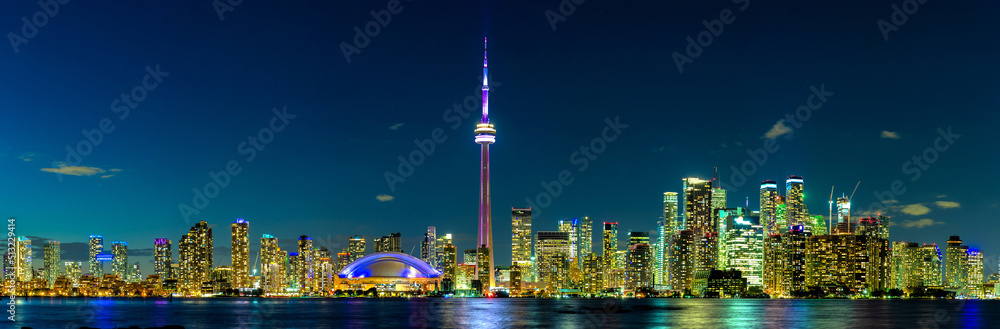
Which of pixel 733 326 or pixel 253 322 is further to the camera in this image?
pixel 253 322

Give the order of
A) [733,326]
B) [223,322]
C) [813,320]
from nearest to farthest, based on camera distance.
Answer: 1. [733,326]
2. [223,322]
3. [813,320]

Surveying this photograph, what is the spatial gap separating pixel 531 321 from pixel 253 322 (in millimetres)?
42556

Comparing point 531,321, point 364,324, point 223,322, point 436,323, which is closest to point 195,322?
point 223,322

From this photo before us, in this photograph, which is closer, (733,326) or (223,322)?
(733,326)

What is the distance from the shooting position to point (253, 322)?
143250mm

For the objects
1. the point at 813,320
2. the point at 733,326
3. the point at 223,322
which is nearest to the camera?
the point at 733,326

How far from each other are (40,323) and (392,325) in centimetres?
5088

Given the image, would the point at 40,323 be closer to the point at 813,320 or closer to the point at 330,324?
the point at 330,324

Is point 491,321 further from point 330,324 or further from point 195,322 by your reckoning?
point 195,322

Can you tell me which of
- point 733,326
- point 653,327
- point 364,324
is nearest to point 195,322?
point 364,324

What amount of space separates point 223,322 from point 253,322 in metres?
4.37

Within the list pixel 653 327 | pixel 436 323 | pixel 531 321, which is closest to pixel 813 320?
pixel 653 327

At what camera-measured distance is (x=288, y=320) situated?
150000 millimetres

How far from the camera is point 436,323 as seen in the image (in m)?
139
